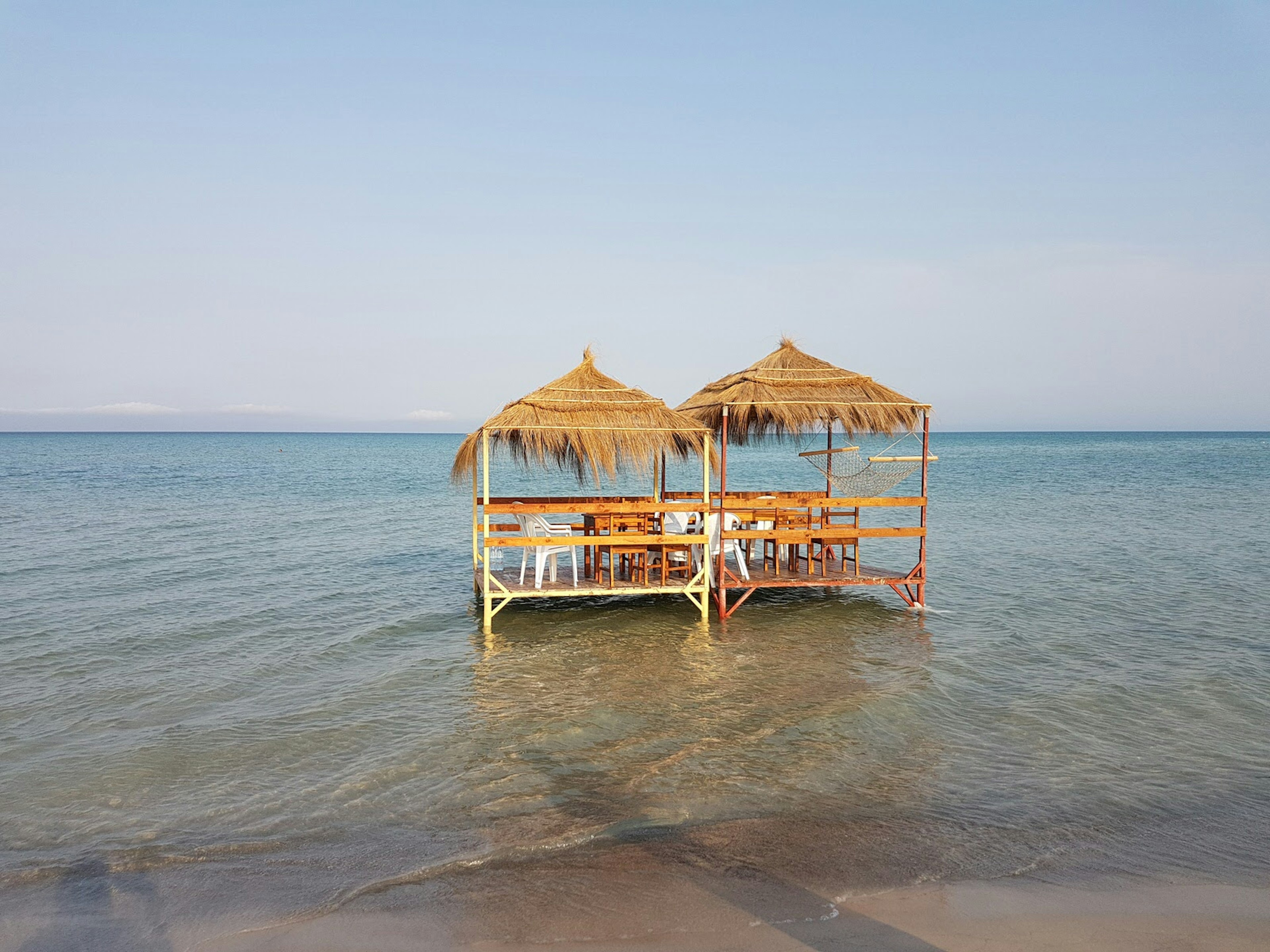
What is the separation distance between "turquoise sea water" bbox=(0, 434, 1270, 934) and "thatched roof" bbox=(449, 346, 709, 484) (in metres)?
2.25

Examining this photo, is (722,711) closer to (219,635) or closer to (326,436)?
(219,635)

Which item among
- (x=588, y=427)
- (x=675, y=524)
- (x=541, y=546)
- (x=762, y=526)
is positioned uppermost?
(x=588, y=427)

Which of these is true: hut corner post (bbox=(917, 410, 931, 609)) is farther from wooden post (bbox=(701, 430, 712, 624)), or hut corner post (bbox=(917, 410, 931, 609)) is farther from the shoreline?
the shoreline

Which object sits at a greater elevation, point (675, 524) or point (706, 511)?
point (706, 511)

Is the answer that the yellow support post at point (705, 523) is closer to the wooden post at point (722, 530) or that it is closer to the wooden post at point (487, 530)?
the wooden post at point (722, 530)

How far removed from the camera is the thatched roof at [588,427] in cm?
1018

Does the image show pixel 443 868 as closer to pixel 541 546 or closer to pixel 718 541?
pixel 541 546

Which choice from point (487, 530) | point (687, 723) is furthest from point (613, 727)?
point (487, 530)

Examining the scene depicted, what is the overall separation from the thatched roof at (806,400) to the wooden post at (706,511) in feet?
1.77

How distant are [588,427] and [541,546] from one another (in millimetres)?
1647

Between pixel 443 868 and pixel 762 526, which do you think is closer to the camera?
pixel 443 868

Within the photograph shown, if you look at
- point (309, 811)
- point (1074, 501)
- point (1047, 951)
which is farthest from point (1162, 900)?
point (1074, 501)

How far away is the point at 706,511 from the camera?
10773 millimetres

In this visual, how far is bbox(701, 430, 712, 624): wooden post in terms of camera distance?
10.8 metres
